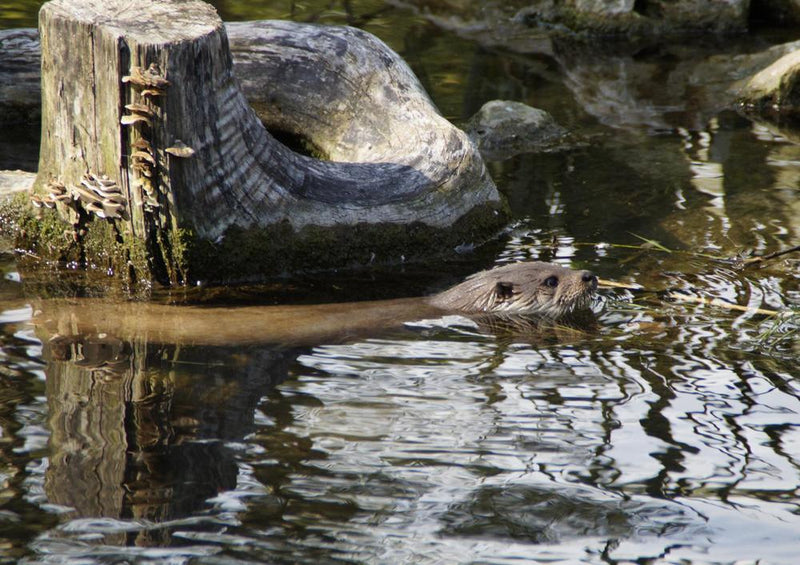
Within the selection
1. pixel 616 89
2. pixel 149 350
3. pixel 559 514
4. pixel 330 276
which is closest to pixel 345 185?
pixel 330 276

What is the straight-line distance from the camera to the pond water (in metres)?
3.36

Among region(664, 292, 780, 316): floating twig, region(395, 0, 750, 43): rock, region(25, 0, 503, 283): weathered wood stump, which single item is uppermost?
region(395, 0, 750, 43): rock

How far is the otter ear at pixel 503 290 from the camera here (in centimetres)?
586

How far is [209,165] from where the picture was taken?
18.9 ft

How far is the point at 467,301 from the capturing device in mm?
5859

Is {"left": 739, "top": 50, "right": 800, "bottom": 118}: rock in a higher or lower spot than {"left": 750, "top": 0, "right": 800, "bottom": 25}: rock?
lower

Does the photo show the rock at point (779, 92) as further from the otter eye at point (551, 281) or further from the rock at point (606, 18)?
Answer: the otter eye at point (551, 281)

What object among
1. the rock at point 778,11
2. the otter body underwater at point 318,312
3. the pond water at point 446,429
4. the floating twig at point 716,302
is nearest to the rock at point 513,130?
the pond water at point 446,429

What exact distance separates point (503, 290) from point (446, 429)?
72.2 inches

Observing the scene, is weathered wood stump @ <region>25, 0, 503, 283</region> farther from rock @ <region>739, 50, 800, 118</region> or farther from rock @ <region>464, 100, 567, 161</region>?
rock @ <region>739, 50, 800, 118</region>

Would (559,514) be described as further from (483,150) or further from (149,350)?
(483,150)

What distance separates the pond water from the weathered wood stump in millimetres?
A: 307

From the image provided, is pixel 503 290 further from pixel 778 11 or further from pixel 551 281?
pixel 778 11

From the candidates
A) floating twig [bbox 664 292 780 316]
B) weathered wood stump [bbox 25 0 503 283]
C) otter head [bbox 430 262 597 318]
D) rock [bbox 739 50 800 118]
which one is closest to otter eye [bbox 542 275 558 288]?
otter head [bbox 430 262 597 318]
